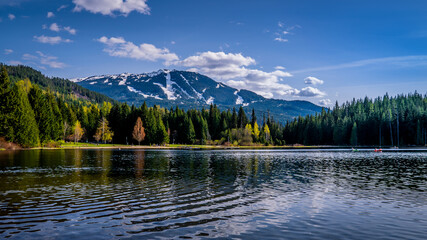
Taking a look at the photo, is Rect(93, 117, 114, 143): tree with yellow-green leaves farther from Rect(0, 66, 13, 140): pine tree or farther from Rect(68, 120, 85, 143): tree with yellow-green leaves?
Rect(0, 66, 13, 140): pine tree

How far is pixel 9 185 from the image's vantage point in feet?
82.7

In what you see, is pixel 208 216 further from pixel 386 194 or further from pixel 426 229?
pixel 386 194

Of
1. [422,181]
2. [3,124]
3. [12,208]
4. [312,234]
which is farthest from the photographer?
[3,124]

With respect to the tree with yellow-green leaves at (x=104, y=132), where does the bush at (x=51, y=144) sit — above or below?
below

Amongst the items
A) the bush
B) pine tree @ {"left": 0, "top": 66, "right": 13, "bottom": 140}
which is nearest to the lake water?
pine tree @ {"left": 0, "top": 66, "right": 13, "bottom": 140}

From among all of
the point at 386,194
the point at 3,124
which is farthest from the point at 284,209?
the point at 3,124

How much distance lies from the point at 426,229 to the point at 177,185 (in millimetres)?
17971

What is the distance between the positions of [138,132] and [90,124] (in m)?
36.0

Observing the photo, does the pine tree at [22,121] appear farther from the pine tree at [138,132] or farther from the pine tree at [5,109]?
the pine tree at [138,132]

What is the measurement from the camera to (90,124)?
165250mm

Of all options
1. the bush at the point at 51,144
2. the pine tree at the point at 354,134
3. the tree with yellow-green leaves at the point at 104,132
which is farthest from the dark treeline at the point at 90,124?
the pine tree at the point at 354,134

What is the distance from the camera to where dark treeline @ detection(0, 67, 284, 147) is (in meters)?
87.7

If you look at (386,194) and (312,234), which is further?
(386,194)

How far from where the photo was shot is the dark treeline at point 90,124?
288 ft
